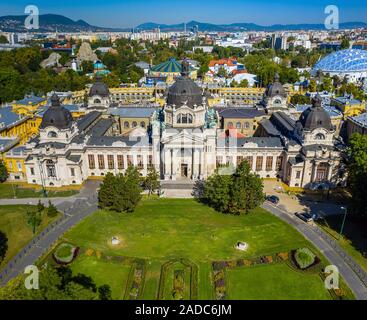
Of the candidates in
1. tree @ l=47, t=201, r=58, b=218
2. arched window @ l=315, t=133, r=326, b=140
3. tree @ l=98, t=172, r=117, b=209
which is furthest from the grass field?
arched window @ l=315, t=133, r=326, b=140

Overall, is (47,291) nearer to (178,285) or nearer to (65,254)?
(65,254)

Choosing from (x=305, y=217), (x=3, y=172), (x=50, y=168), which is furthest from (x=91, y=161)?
(x=305, y=217)

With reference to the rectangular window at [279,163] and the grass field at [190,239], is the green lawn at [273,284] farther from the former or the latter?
the rectangular window at [279,163]

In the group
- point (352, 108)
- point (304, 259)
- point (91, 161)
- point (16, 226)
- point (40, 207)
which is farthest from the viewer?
point (352, 108)

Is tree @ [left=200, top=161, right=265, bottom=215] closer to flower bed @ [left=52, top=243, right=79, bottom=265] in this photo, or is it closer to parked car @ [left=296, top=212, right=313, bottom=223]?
parked car @ [left=296, top=212, right=313, bottom=223]

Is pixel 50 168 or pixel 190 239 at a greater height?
pixel 50 168

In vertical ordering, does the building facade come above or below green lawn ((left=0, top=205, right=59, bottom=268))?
above

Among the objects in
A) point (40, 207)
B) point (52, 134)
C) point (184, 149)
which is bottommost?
point (40, 207)
